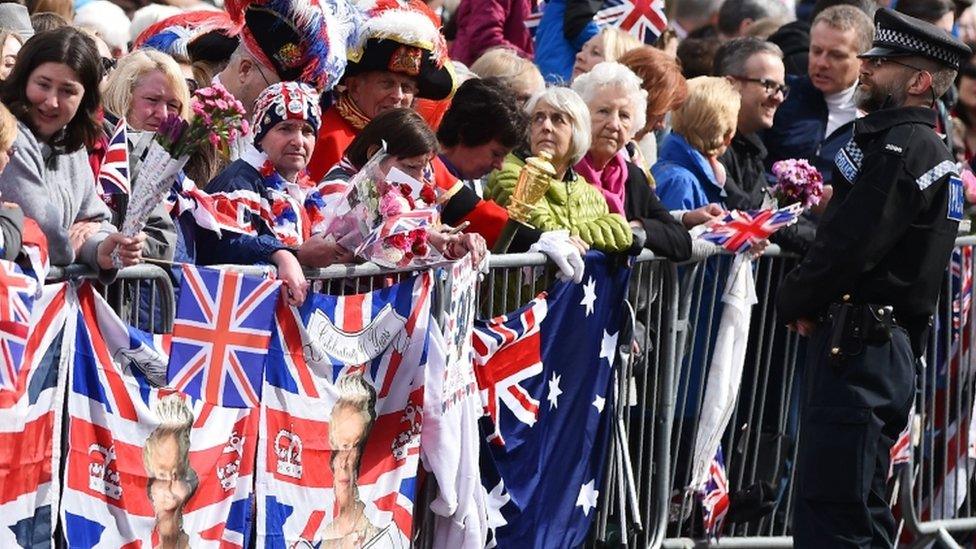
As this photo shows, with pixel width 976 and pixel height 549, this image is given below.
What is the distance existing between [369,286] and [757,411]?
255 centimetres

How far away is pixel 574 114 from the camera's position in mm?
7480

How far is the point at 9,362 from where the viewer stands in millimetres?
5109

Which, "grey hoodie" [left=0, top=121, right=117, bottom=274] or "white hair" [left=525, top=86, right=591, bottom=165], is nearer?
"grey hoodie" [left=0, top=121, right=117, bottom=274]

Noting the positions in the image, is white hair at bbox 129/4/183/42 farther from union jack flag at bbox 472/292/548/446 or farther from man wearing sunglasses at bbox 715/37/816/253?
union jack flag at bbox 472/292/548/446

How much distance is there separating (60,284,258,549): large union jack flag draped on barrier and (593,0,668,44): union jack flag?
459cm

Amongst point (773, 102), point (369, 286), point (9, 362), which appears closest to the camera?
point (9, 362)

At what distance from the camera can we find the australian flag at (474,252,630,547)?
6867mm

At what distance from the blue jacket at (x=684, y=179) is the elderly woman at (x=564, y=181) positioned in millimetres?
913

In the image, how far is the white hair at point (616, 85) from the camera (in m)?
7.93

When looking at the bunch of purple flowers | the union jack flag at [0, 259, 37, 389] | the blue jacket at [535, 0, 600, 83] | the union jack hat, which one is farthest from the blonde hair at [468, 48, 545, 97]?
the union jack flag at [0, 259, 37, 389]

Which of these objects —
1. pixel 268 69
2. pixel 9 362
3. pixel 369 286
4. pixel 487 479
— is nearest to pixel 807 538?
pixel 487 479

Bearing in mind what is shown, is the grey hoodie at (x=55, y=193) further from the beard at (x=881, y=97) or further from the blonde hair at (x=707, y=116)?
the blonde hair at (x=707, y=116)

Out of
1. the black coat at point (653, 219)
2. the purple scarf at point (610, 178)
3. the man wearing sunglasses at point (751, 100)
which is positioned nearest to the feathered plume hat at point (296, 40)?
the purple scarf at point (610, 178)

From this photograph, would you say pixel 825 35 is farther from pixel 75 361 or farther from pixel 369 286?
pixel 75 361
